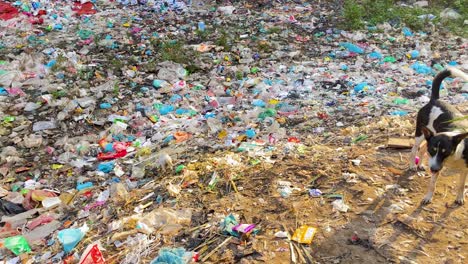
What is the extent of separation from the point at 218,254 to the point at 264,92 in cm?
299

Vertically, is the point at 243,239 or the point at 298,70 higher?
the point at 243,239

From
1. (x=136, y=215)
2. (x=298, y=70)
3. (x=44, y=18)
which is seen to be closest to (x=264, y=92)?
(x=298, y=70)

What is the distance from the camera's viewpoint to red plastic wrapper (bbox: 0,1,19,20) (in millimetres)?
6996

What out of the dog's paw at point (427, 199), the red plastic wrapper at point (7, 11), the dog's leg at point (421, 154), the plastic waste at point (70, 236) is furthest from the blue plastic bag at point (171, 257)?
the red plastic wrapper at point (7, 11)

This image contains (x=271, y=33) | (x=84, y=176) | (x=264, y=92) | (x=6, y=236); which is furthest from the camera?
(x=271, y=33)

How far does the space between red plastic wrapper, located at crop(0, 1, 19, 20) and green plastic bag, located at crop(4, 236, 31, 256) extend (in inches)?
189

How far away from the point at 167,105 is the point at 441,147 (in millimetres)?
3106

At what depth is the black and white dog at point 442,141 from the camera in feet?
9.12

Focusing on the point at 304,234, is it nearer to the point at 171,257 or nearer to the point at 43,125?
the point at 171,257

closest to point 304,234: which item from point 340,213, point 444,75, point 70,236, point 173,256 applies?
point 340,213

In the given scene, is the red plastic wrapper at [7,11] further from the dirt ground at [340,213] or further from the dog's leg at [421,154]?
the dog's leg at [421,154]

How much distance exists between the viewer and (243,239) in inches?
106

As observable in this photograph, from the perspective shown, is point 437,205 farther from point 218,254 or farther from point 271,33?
point 271,33

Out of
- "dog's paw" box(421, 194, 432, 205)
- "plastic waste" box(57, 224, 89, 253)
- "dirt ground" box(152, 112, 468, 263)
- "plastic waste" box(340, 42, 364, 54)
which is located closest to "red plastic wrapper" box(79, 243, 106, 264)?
"plastic waste" box(57, 224, 89, 253)
